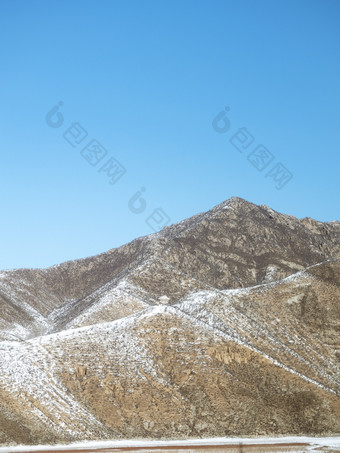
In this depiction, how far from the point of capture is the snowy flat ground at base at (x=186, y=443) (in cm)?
3841

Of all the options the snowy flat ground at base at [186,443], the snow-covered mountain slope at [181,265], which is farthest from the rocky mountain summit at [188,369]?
the snow-covered mountain slope at [181,265]

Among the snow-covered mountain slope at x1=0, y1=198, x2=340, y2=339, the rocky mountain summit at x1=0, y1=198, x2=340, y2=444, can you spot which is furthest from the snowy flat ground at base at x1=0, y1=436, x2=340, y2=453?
the snow-covered mountain slope at x1=0, y1=198, x2=340, y2=339

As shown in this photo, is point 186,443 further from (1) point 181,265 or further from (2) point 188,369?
(1) point 181,265

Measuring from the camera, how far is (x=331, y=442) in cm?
4225

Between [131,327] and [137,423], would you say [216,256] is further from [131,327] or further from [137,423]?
[137,423]

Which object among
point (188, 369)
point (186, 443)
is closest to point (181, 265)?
point (188, 369)

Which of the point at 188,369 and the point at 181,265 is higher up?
the point at 181,265

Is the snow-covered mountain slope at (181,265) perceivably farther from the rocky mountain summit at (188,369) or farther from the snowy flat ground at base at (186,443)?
the snowy flat ground at base at (186,443)

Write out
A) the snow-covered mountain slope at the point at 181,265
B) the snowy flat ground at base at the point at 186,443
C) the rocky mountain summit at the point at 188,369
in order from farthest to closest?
the snow-covered mountain slope at the point at 181,265 < the rocky mountain summit at the point at 188,369 < the snowy flat ground at base at the point at 186,443

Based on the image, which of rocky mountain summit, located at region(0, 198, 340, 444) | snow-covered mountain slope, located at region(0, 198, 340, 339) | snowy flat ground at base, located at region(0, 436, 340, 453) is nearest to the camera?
snowy flat ground at base, located at region(0, 436, 340, 453)

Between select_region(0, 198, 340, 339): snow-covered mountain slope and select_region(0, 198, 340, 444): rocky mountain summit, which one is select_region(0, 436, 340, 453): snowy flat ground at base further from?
select_region(0, 198, 340, 339): snow-covered mountain slope

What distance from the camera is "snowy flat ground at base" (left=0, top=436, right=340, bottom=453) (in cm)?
3841

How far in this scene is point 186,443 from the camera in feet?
133

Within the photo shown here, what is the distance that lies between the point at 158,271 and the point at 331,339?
45266mm
